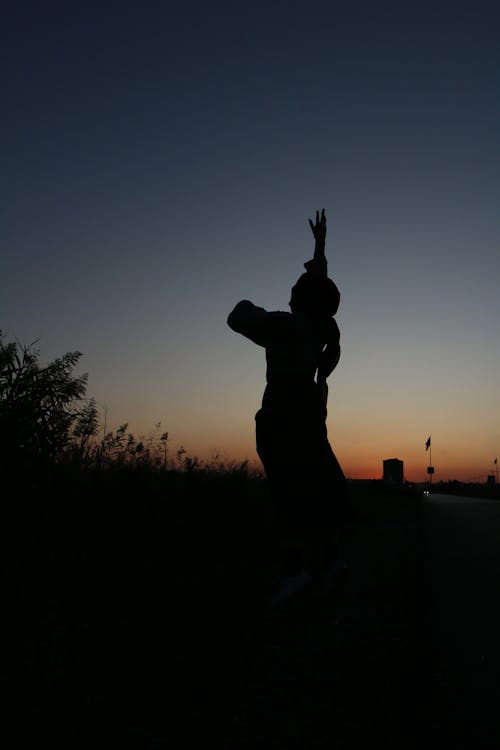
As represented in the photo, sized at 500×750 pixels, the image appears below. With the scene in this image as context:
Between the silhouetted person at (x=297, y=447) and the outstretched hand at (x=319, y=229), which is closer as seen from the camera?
the silhouetted person at (x=297, y=447)

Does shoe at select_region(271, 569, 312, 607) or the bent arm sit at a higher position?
the bent arm

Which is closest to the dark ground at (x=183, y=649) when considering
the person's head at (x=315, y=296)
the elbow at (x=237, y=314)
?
the elbow at (x=237, y=314)

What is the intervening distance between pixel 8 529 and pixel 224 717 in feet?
5.50

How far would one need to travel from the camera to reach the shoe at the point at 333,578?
13.1 ft

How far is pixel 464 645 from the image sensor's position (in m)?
3.66

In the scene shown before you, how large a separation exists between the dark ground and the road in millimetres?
70

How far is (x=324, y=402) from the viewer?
443 centimetres

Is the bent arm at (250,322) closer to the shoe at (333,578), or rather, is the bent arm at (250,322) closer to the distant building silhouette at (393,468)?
the shoe at (333,578)

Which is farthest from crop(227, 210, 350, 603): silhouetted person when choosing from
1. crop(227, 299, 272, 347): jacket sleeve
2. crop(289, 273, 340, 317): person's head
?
crop(289, 273, 340, 317): person's head

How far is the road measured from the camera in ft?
8.15

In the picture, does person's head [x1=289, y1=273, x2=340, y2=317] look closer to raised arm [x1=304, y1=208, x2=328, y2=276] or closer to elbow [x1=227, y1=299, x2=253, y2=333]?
raised arm [x1=304, y1=208, x2=328, y2=276]

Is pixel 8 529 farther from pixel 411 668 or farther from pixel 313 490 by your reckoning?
pixel 411 668

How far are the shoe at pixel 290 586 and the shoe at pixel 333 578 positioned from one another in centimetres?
16

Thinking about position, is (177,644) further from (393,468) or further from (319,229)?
(393,468)
